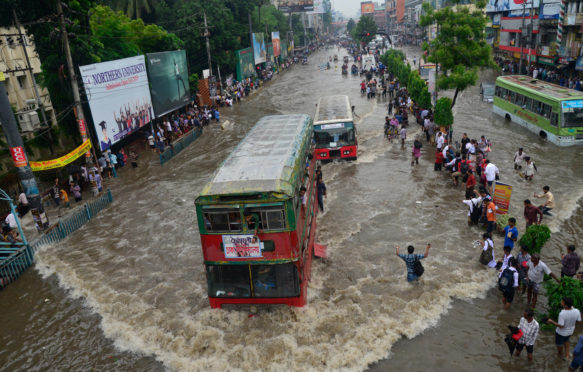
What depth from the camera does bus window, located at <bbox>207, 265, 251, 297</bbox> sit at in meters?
9.30

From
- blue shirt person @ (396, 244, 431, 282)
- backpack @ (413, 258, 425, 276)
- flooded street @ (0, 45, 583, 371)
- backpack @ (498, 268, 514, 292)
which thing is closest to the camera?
flooded street @ (0, 45, 583, 371)

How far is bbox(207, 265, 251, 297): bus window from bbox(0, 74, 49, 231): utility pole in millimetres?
8956

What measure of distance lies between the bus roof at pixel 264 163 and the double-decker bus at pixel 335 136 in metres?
4.65

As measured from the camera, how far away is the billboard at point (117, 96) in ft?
65.4

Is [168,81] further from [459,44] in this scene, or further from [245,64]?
[245,64]

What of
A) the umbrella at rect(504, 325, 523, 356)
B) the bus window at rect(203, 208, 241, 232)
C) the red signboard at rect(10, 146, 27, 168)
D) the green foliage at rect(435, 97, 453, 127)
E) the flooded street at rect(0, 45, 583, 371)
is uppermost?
the red signboard at rect(10, 146, 27, 168)

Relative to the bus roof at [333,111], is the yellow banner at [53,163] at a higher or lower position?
higher

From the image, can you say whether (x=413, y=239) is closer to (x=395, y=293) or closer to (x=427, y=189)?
(x=395, y=293)

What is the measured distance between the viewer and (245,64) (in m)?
51.9

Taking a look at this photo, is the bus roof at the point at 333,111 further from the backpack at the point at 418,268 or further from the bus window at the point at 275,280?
the bus window at the point at 275,280

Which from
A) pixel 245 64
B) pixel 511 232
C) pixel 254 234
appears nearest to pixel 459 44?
pixel 511 232

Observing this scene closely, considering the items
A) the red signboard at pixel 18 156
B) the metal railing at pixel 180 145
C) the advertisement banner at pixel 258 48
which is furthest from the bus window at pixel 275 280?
the advertisement banner at pixel 258 48

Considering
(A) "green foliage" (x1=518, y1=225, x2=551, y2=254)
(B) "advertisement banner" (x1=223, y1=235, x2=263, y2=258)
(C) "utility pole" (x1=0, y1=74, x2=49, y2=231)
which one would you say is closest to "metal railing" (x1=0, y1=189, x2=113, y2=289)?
(C) "utility pole" (x1=0, y1=74, x2=49, y2=231)

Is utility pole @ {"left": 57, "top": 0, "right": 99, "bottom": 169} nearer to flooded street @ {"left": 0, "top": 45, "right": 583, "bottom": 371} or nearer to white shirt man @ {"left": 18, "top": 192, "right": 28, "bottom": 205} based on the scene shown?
flooded street @ {"left": 0, "top": 45, "right": 583, "bottom": 371}
